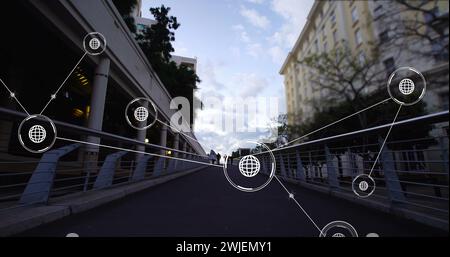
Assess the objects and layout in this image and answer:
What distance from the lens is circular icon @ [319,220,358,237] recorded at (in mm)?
941

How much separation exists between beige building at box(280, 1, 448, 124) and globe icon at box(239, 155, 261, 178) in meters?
0.47

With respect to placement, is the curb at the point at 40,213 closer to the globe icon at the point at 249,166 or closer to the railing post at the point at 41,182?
the railing post at the point at 41,182

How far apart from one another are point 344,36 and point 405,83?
0.38 metres

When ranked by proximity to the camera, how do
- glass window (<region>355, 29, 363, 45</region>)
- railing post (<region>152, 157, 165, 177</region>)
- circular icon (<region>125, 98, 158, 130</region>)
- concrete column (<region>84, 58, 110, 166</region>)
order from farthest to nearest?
railing post (<region>152, 157, 165, 177</region>), concrete column (<region>84, 58, 110, 166</region>), circular icon (<region>125, 98, 158, 130</region>), glass window (<region>355, 29, 363, 45</region>)

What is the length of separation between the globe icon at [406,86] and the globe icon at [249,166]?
0.73m

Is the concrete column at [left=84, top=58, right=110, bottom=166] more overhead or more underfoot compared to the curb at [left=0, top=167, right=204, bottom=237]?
more overhead

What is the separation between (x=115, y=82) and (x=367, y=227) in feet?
19.1

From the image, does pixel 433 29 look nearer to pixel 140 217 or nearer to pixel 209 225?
pixel 209 225

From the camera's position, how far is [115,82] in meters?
5.41

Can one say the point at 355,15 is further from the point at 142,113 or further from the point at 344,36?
the point at 142,113

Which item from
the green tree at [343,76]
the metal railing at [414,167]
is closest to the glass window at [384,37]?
the green tree at [343,76]

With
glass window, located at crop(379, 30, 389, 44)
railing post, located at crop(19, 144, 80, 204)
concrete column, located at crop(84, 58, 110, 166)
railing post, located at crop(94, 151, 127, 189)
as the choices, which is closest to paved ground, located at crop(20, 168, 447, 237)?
railing post, located at crop(19, 144, 80, 204)

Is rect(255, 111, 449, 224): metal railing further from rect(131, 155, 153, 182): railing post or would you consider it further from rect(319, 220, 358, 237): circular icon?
rect(131, 155, 153, 182): railing post
